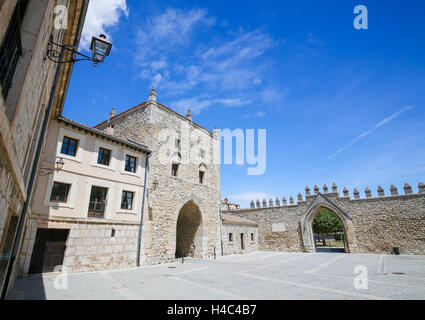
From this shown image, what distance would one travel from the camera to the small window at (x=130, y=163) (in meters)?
13.0

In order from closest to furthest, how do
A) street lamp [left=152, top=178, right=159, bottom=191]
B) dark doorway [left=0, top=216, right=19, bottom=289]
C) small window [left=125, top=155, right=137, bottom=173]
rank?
dark doorway [left=0, top=216, right=19, bottom=289] < small window [left=125, top=155, right=137, bottom=173] < street lamp [left=152, top=178, right=159, bottom=191]

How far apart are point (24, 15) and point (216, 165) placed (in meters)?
18.4

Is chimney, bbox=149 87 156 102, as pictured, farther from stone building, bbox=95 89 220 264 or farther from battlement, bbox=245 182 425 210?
battlement, bbox=245 182 425 210

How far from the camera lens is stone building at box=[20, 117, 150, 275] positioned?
9391 millimetres

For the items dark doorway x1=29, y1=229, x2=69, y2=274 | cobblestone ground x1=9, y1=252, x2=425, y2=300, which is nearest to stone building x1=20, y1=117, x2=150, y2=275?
dark doorway x1=29, y1=229, x2=69, y2=274

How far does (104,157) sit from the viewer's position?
1203 centimetres

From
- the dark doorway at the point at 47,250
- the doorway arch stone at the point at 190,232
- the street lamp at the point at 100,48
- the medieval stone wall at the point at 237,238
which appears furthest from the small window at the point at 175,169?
the street lamp at the point at 100,48

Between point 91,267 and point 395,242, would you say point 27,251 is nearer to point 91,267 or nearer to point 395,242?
point 91,267

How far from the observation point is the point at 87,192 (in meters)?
10.8

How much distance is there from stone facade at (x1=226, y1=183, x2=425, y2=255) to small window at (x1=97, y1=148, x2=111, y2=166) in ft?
64.7

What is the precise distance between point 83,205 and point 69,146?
119 inches

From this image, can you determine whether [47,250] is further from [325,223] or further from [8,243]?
[325,223]

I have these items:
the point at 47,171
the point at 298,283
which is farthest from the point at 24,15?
the point at 298,283

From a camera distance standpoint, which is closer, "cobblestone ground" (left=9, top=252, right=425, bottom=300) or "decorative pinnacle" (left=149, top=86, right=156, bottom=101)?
"cobblestone ground" (left=9, top=252, right=425, bottom=300)
